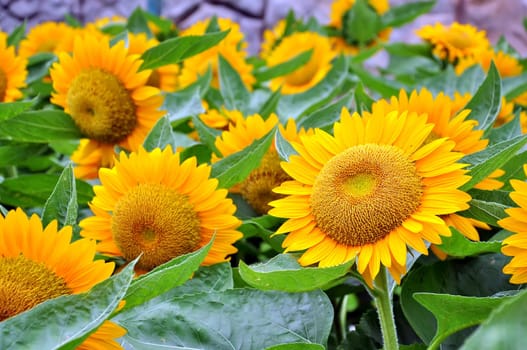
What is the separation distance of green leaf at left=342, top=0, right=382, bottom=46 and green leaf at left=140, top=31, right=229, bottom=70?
997 mm

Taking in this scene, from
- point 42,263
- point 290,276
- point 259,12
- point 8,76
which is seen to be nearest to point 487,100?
point 290,276

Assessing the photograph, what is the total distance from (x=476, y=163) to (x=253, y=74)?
0.88m

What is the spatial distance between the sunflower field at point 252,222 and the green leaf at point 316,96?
0.54 ft

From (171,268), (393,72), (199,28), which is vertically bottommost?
(393,72)

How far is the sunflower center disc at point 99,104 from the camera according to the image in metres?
1.02

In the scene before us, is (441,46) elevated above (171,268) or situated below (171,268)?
below

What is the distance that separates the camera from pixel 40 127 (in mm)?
1007

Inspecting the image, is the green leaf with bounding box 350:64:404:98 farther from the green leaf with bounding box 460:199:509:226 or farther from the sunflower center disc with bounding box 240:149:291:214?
the green leaf with bounding box 460:199:509:226

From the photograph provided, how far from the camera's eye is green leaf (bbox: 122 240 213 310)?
58cm

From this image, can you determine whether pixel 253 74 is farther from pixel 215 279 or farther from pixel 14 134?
pixel 215 279

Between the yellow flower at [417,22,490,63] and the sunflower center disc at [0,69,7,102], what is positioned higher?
the sunflower center disc at [0,69,7,102]

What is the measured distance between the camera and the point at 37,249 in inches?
25.3

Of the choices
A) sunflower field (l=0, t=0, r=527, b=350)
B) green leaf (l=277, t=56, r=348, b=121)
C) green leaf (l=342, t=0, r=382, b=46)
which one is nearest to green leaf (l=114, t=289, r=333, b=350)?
sunflower field (l=0, t=0, r=527, b=350)

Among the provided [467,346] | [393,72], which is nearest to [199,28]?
[393,72]
